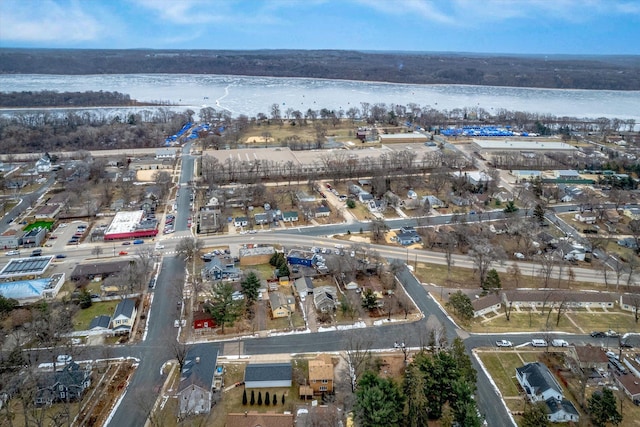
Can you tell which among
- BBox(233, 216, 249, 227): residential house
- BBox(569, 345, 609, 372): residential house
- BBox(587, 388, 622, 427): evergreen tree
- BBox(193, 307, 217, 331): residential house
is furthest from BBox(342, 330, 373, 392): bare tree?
BBox(233, 216, 249, 227): residential house

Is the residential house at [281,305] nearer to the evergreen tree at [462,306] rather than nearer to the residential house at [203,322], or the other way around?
the residential house at [203,322]

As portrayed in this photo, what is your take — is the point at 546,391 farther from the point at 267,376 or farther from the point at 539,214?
the point at 539,214

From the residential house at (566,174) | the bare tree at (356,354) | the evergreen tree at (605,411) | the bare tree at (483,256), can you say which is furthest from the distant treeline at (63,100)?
the evergreen tree at (605,411)

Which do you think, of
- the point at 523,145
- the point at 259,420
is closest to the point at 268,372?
the point at 259,420

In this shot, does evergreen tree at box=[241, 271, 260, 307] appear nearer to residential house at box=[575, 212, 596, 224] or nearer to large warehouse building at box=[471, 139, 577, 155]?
residential house at box=[575, 212, 596, 224]

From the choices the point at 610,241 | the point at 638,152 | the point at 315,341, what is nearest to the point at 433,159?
the point at 610,241

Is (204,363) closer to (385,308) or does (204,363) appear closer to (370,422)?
(370,422)
